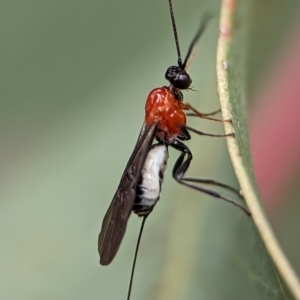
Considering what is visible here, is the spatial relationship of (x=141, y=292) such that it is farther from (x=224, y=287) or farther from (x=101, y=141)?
(x=101, y=141)

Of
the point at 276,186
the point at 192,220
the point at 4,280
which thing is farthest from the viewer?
the point at 276,186

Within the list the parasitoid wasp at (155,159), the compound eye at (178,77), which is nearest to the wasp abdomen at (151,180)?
the parasitoid wasp at (155,159)

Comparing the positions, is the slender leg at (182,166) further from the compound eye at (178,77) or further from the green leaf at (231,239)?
the compound eye at (178,77)

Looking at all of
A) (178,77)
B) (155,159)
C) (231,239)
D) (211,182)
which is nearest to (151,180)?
(155,159)

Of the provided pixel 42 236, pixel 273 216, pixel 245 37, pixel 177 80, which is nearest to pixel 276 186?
pixel 273 216

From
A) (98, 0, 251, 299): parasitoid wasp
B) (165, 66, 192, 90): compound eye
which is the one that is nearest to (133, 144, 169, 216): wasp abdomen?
(98, 0, 251, 299): parasitoid wasp

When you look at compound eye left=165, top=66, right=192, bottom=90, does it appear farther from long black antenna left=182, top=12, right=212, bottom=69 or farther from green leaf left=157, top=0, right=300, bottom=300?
green leaf left=157, top=0, right=300, bottom=300
